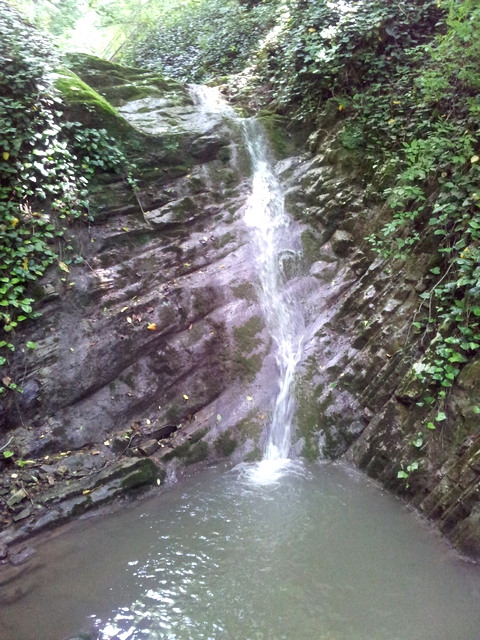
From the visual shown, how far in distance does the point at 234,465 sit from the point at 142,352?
1.97 meters

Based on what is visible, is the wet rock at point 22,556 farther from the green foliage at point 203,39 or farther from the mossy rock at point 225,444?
the green foliage at point 203,39

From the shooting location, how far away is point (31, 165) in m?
5.74

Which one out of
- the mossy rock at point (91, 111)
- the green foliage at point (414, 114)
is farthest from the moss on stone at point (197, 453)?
the mossy rock at point (91, 111)

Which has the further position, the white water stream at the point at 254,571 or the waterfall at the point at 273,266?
the waterfall at the point at 273,266

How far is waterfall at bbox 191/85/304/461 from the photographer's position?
6.21m

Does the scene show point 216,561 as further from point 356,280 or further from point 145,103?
point 145,103

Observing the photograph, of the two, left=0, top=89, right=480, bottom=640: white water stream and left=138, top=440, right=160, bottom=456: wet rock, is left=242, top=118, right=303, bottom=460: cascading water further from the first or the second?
left=138, top=440, right=160, bottom=456: wet rock

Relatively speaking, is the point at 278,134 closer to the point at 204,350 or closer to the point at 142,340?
the point at 204,350

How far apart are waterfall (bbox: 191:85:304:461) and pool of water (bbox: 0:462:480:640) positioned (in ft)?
3.73

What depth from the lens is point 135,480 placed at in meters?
5.21

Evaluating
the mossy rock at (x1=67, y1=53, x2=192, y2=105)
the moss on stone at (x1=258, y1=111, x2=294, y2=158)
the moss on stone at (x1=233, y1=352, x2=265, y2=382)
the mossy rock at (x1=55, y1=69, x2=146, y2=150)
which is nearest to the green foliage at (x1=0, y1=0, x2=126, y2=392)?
the mossy rock at (x1=55, y1=69, x2=146, y2=150)

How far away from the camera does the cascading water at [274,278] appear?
6.19m

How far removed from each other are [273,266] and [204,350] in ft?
6.68

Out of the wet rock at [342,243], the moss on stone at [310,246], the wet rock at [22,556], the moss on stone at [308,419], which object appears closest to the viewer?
the wet rock at [22,556]
